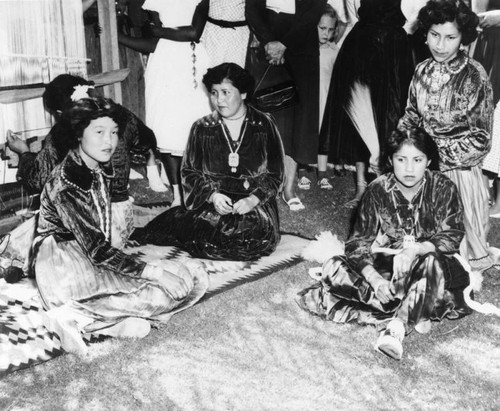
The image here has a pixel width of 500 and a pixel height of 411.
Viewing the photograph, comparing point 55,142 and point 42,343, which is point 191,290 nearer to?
point 42,343

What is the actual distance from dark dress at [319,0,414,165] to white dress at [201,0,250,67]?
0.76 metres

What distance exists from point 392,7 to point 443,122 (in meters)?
1.39

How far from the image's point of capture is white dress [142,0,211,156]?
5.10m

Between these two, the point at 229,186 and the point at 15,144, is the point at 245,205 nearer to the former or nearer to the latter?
the point at 229,186

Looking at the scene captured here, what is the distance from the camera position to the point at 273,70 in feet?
17.0

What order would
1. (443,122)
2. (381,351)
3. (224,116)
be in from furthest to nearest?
(224,116), (443,122), (381,351)

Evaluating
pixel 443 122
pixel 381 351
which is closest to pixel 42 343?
pixel 381 351

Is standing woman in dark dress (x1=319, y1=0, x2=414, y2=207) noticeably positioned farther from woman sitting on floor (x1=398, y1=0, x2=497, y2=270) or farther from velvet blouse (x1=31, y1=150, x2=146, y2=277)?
velvet blouse (x1=31, y1=150, x2=146, y2=277)

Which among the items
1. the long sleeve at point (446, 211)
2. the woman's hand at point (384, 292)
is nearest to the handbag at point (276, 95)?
the long sleeve at point (446, 211)

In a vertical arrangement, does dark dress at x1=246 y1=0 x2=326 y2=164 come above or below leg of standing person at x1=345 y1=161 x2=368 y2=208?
above

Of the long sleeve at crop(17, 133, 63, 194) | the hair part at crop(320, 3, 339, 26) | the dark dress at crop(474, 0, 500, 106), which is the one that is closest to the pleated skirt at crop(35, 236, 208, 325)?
the long sleeve at crop(17, 133, 63, 194)

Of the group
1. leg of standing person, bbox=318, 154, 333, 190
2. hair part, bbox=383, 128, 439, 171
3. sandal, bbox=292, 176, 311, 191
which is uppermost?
hair part, bbox=383, 128, 439, 171

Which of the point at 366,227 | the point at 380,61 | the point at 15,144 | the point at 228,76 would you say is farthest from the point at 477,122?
the point at 15,144

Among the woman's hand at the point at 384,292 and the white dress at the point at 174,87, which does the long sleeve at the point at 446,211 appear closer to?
the woman's hand at the point at 384,292
